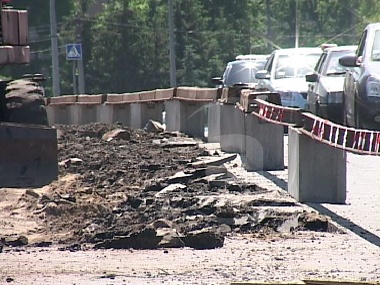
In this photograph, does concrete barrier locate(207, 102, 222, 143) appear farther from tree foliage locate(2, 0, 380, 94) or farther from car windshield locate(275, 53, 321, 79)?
tree foliage locate(2, 0, 380, 94)

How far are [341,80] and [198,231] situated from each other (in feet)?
35.4

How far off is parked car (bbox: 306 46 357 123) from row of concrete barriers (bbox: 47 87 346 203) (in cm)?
165

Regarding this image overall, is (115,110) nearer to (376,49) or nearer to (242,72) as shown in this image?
(242,72)

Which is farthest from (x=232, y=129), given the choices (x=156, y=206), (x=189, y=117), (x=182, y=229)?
(x=182, y=229)

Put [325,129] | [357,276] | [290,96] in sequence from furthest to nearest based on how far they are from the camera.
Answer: [290,96], [325,129], [357,276]

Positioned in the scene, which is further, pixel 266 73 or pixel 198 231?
pixel 266 73

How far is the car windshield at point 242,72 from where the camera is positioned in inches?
1220

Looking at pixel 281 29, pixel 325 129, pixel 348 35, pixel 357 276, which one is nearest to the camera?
pixel 357 276

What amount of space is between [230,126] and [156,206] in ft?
24.4

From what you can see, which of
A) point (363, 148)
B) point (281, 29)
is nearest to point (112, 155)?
point (363, 148)

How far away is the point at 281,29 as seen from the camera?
72.8 meters

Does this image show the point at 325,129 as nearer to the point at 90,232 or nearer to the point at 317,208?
the point at 317,208

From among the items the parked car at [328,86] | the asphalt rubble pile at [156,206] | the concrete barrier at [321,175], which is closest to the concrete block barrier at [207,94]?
the parked car at [328,86]

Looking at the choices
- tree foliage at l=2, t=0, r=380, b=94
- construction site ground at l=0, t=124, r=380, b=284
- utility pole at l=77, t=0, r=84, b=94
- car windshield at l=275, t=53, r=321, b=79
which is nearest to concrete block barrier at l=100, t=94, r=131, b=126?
car windshield at l=275, t=53, r=321, b=79
